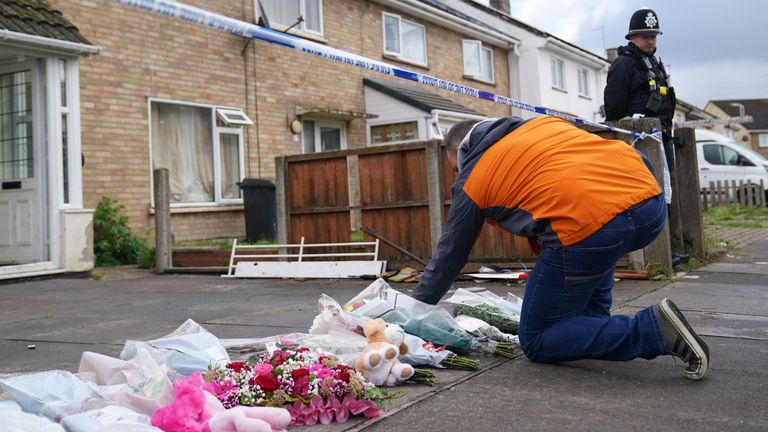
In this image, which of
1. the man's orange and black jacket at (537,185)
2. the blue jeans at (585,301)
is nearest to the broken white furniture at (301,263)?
the man's orange and black jacket at (537,185)

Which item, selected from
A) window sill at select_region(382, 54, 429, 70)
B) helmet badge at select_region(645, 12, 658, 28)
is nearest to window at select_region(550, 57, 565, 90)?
window sill at select_region(382, 54, 429, 70)

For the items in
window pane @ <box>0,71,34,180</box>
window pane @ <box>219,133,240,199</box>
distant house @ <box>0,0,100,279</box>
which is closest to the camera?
distant house @ <box>0,0,100,279</box>

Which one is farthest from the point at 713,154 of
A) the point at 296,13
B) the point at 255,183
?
the point at 255,183

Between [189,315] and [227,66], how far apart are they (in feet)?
26.2

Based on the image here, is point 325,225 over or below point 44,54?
below

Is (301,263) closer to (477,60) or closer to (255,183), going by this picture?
(255,183)

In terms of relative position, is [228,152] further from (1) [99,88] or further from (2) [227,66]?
(1) [99,88]

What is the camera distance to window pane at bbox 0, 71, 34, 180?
9.70m

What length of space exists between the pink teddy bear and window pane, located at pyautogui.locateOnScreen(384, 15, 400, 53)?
15.2 metres

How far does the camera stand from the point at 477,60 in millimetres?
20656

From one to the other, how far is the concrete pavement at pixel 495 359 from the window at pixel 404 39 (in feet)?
33.0

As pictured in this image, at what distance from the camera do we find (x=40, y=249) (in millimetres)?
9438

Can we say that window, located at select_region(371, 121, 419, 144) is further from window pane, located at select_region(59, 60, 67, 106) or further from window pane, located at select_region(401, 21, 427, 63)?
window pane, located at select_region(59, 60, 67, 106)

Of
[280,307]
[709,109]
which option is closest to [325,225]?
[280,307]
